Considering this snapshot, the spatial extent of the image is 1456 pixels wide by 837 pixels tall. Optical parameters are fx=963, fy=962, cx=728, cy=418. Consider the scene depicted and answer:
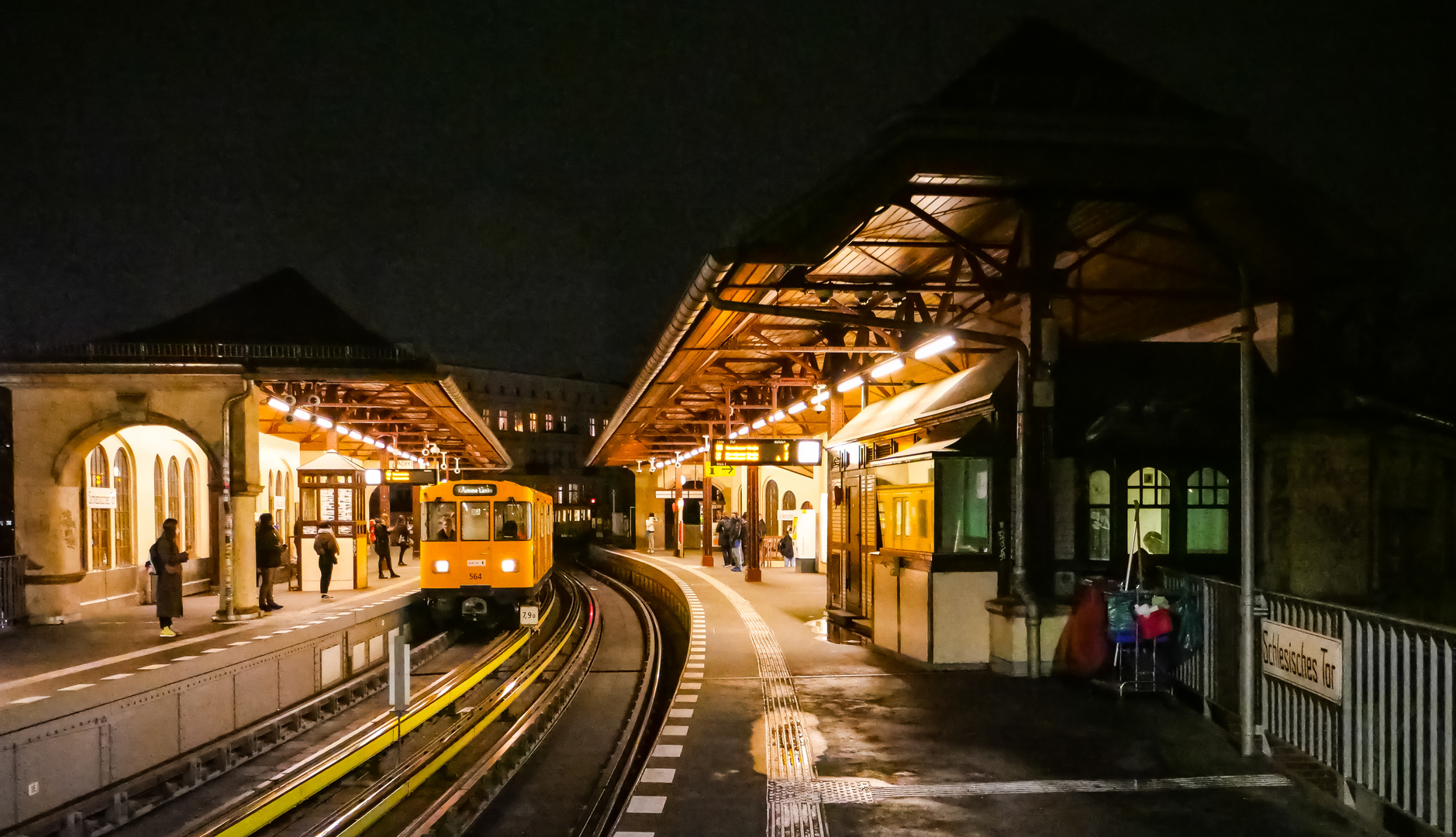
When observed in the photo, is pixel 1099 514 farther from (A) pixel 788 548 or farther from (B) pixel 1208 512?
(A) pixel 788 548

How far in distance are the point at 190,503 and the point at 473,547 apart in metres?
9.19

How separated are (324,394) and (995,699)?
1921 centimetres

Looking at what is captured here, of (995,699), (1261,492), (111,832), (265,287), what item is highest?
(265,287)

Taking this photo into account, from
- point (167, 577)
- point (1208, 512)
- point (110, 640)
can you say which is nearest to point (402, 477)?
point (167, 577)

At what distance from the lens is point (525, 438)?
83.9 metres

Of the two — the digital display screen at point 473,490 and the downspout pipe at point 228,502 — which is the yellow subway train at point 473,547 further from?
the downspout pipe at point 228,502

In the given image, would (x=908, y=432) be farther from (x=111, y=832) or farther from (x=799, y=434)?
(x=799, y=434)

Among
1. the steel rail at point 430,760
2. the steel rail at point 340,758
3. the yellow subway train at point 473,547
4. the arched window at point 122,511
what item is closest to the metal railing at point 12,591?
the arched window at point 122,511

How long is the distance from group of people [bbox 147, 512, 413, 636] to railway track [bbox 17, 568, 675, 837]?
3331 millimetres

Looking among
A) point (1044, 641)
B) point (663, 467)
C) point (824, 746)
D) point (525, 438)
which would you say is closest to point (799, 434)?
point (663, 467)

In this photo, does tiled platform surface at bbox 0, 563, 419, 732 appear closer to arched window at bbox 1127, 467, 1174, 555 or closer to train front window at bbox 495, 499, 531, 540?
train front window at bbox 495, 499, 531, 540

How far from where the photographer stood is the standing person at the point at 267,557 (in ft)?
59.9

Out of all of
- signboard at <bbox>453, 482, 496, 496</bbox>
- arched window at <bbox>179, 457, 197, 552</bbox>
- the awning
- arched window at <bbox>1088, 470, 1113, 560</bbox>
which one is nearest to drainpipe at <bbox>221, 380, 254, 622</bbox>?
signboard at <bbox>453, 482, 496, 496</bbox>

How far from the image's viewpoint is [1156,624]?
28.2ft
